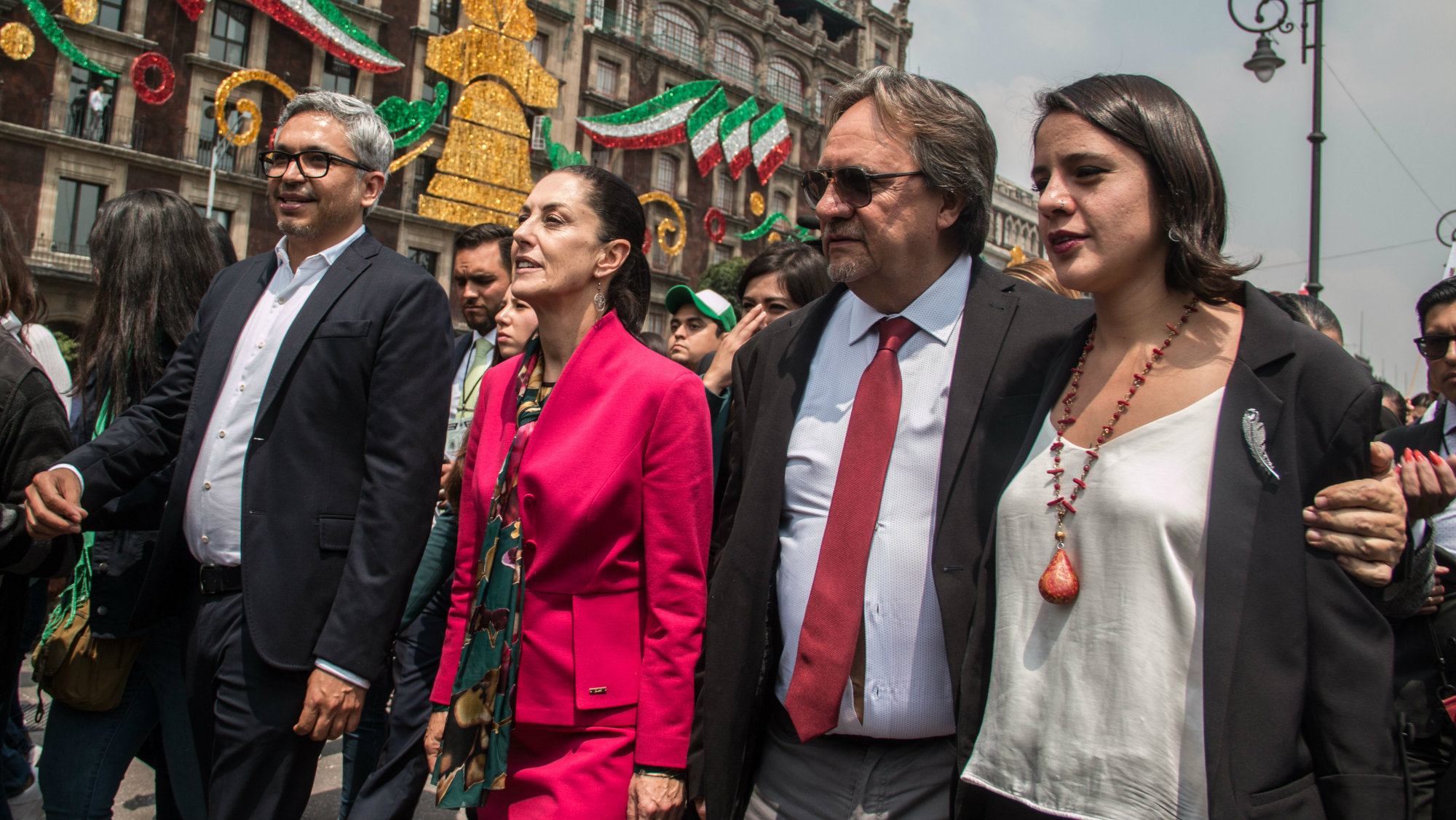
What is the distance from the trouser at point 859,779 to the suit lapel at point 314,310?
1.68 meters

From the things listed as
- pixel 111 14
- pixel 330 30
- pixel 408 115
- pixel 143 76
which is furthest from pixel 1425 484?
pixel 111 14

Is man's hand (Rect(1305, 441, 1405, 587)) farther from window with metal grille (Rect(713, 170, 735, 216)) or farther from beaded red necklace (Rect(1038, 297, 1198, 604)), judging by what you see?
window with metal grille (Rect(713, 170, 735, 216))

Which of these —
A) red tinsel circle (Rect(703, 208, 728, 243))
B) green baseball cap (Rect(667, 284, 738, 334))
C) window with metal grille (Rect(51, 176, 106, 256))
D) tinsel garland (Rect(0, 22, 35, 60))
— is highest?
red tinsel circle (Rect(703, 208, 728, 243))

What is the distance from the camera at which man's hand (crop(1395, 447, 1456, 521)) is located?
180 cm

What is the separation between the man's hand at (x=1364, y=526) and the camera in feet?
5.13

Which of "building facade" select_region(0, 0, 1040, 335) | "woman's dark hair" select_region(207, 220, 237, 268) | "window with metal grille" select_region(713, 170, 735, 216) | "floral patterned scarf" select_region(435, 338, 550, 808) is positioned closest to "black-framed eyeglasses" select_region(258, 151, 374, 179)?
"woman's dark hair" select_region(207, 220, 237, 268)

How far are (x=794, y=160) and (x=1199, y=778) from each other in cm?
4480

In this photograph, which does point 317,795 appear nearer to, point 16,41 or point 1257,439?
point 1257,439

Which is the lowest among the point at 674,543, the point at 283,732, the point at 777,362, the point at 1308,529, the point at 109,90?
the point at 283,732

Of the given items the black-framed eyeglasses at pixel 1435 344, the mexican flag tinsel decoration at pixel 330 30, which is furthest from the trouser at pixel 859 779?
the mexican flag tinsel decoration at pixel 330 30

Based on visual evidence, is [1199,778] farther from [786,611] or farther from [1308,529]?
[786,611]

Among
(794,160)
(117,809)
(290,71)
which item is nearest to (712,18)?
(794,160)

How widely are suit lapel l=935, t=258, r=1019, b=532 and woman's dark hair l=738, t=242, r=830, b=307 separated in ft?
5.28

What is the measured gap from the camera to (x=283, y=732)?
8.52 ft
